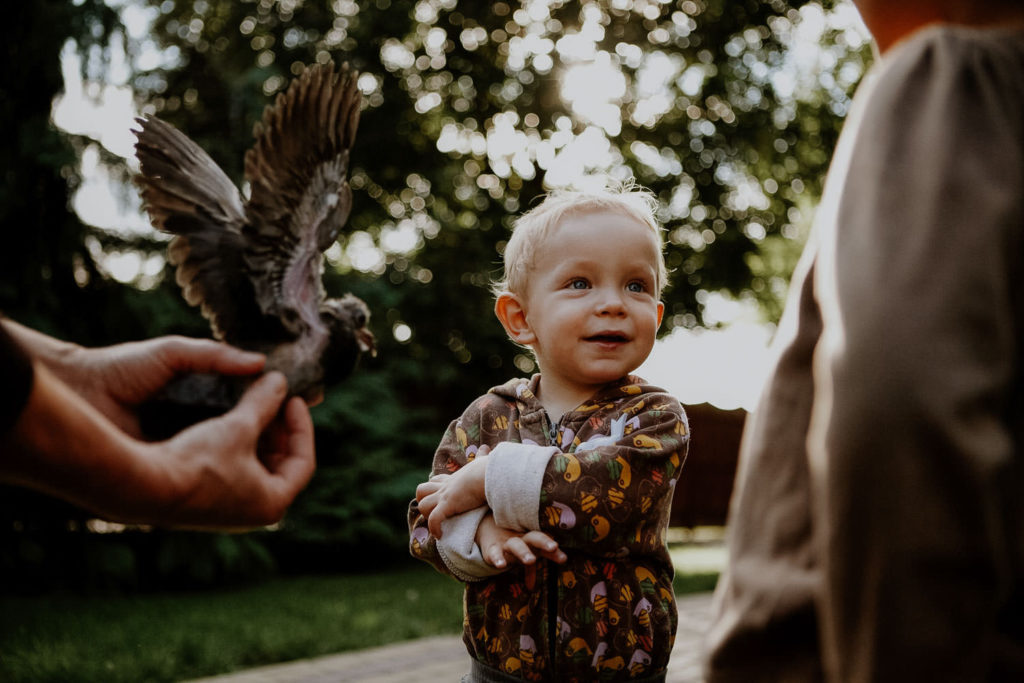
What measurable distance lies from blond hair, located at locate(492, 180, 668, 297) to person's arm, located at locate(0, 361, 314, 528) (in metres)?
0.64

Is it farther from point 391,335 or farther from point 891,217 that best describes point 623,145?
point 891,217

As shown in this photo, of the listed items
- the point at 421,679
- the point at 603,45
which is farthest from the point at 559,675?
the point at 603,45

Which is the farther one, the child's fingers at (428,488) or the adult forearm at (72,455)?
the child's fingers at (428,488)

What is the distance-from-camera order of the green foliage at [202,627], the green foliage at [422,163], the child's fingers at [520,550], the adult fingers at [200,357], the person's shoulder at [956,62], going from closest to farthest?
the person's shoulder at [956,62], the child's fingers at [520,550], the adult fingers at [200,357], the green foliage at [202,627], the green foliage at [422,163]

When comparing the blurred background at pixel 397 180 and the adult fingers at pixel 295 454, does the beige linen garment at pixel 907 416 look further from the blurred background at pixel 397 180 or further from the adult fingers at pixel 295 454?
the blurred background at pixel 397 180

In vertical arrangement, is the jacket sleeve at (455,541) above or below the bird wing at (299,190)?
below

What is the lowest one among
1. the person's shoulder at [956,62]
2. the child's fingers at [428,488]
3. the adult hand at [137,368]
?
the child's fingers at [428,488]

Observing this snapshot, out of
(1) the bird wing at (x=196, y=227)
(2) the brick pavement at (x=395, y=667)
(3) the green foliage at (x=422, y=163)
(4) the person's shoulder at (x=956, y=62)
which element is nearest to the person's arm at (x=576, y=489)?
(4) the person's shoulder at (x=956, y=62)

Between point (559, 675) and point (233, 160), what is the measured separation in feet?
27.8

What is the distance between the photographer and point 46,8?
6.81m

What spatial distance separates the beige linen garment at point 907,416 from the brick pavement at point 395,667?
433 cm

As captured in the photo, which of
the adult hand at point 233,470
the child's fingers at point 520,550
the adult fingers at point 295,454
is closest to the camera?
the adult hand at point 233,470

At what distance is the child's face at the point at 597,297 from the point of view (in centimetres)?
188

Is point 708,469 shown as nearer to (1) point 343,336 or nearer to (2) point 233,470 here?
(1) point 343,336
